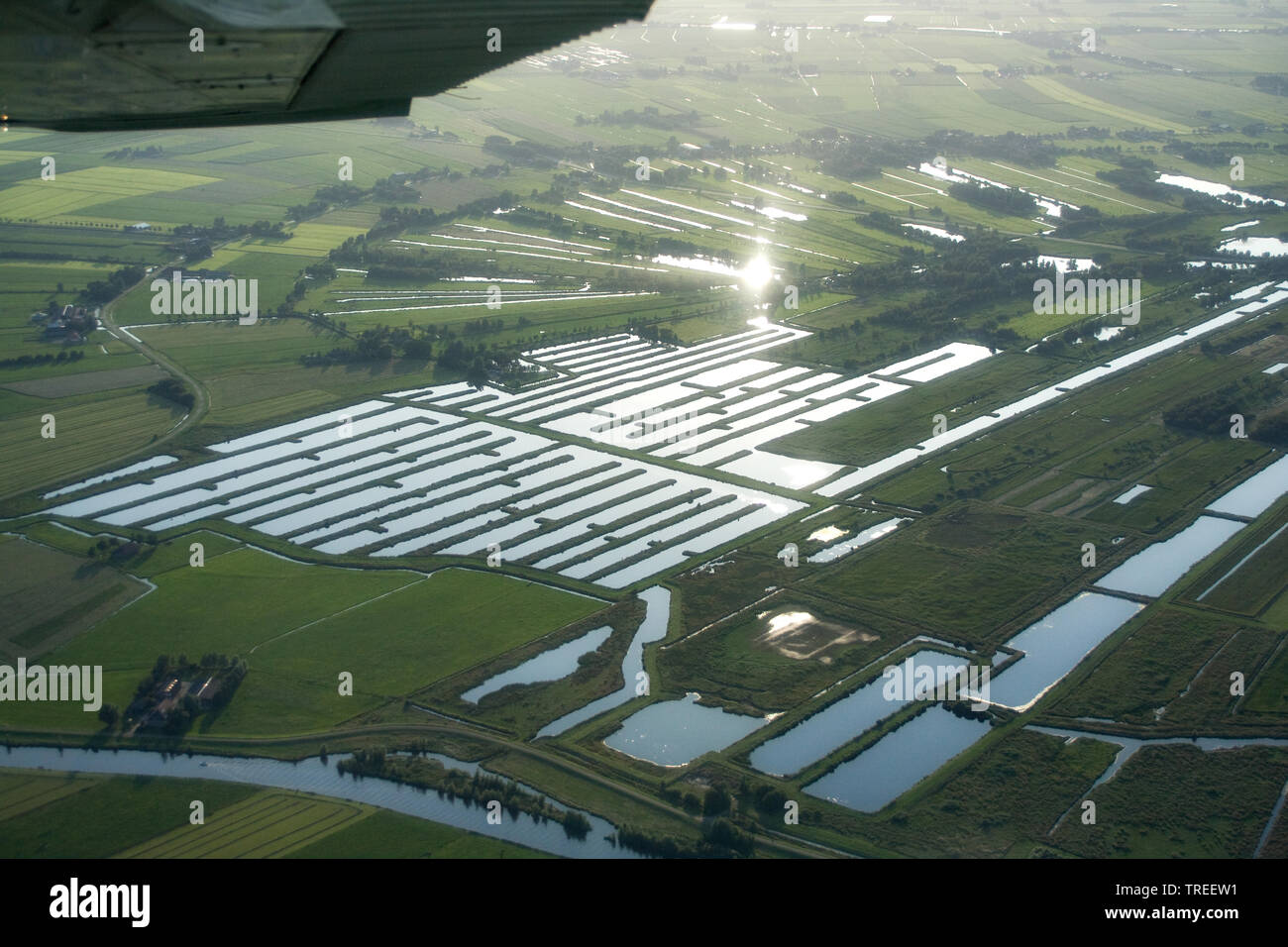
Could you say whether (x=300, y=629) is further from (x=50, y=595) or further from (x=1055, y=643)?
(x=1055, y=643)

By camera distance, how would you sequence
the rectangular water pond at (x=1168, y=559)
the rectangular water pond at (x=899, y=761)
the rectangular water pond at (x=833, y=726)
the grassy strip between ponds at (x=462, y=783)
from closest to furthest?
1. the grassy strip between ponds at (x=462, y=783)
2. the rectangular water pond at (x=899, y=761)
3. the rectangular water pond at (x=833, y=726)
4. the rectangular water pond at (x=1168, y=559)

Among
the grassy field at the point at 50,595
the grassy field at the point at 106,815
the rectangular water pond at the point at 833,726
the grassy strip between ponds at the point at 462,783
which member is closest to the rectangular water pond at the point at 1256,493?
the rectangular water pond at the point at 833,726

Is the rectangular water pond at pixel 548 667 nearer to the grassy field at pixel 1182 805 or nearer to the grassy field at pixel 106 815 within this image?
the grassy field at pixel 106 815

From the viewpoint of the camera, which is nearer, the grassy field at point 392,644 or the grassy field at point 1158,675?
the grassy field at point 1158,675

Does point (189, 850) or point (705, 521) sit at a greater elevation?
point (705, 521)

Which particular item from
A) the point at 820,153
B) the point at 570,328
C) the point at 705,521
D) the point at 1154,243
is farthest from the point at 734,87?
the point at 705,521

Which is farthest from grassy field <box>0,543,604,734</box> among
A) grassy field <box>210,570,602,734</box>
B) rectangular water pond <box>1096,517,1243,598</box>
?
rectangular water pond <box>1096,517,1243,598</box>

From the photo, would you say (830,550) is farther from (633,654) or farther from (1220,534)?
(1220,534)

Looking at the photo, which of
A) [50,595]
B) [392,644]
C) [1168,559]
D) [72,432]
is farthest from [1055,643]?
[72,432]
